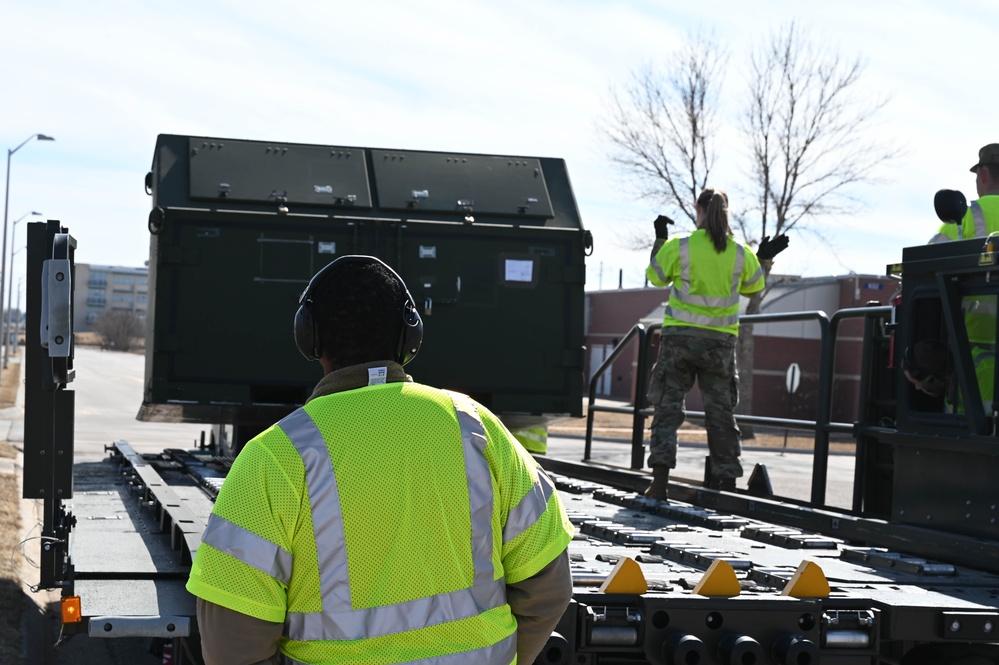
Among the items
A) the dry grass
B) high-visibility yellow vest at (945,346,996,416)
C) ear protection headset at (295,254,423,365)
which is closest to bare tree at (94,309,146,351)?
the dry grass

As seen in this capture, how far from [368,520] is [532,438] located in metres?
6.42

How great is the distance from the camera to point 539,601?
277cm

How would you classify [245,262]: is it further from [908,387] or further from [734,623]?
[734,623]

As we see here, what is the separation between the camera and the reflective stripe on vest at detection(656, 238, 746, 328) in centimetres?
718

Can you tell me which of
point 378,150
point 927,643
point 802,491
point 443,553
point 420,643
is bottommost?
point 802,491

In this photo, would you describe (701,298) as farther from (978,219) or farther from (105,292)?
(105,292)

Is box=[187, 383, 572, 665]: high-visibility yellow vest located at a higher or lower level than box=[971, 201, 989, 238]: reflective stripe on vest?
lower

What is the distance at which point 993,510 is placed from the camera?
4.79 meters

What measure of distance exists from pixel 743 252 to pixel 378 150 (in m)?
2.69

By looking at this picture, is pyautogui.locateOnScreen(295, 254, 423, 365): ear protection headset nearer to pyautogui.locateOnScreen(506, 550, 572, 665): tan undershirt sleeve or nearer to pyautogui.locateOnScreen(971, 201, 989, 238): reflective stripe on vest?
pyautogui.locateOnScreen(506, 550, 572, 665): tan undershirt sleeve

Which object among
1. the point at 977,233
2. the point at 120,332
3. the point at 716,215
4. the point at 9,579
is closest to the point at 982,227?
the point at 977,233

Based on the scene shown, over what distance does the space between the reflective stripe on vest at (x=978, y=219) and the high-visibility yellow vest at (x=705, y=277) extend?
1829 mm

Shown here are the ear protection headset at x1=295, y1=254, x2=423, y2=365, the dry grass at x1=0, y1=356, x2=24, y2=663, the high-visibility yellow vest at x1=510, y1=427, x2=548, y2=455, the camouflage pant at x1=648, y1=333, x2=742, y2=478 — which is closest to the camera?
the ear protection headset at x1=295, y1=254, x2=423, y2=365

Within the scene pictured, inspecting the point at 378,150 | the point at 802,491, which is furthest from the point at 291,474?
the point at 802,491
